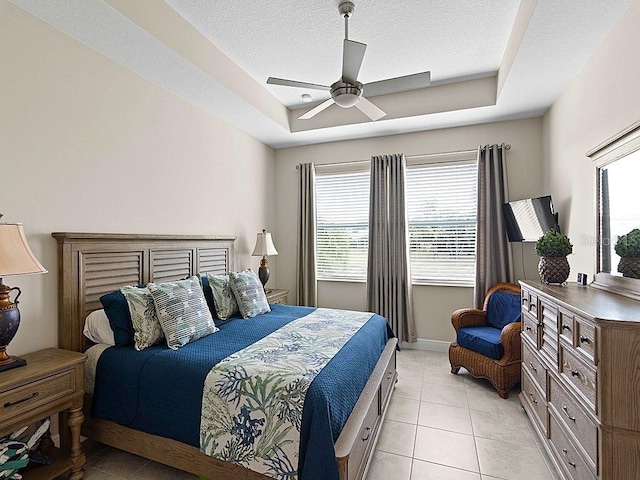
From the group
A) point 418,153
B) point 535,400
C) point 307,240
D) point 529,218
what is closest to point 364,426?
point 535,400

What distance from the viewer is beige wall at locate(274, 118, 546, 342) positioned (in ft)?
12.7

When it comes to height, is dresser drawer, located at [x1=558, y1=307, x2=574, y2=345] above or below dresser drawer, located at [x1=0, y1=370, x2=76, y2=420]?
above

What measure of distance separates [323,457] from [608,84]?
3.07 m

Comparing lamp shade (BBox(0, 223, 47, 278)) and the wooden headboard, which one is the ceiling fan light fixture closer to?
the wooden headboard

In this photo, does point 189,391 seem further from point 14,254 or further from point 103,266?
point 103,266

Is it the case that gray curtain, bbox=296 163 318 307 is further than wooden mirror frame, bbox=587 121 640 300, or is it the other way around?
gray curtain, bbox=296 163 318 307

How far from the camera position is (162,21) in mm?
2381

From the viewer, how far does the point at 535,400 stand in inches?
94.0

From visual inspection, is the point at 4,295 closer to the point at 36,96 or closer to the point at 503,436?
the point at 36,96

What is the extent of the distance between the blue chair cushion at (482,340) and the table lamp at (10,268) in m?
3.46

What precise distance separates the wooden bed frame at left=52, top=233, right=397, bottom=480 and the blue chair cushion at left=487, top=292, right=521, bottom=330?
1263 mm

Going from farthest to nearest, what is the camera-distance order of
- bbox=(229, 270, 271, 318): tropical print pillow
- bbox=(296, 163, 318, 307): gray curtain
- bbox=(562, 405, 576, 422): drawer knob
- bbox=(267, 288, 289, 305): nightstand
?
1. bbox=(296, 163, 318, 307): gray curtain
2. bbox=(267, 288, 289, 305): nightstand
3. bbox=(229, 270, 271, 318): tropical print pillow
4. bbox=(562, 405, 576, 422): drawer knob

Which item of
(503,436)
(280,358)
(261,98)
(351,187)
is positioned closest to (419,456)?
(503,436)

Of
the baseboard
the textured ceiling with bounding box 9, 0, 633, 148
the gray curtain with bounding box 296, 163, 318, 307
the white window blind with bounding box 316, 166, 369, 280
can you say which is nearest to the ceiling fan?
the textured ceiling with bounding box 9, 0, 633, 148
